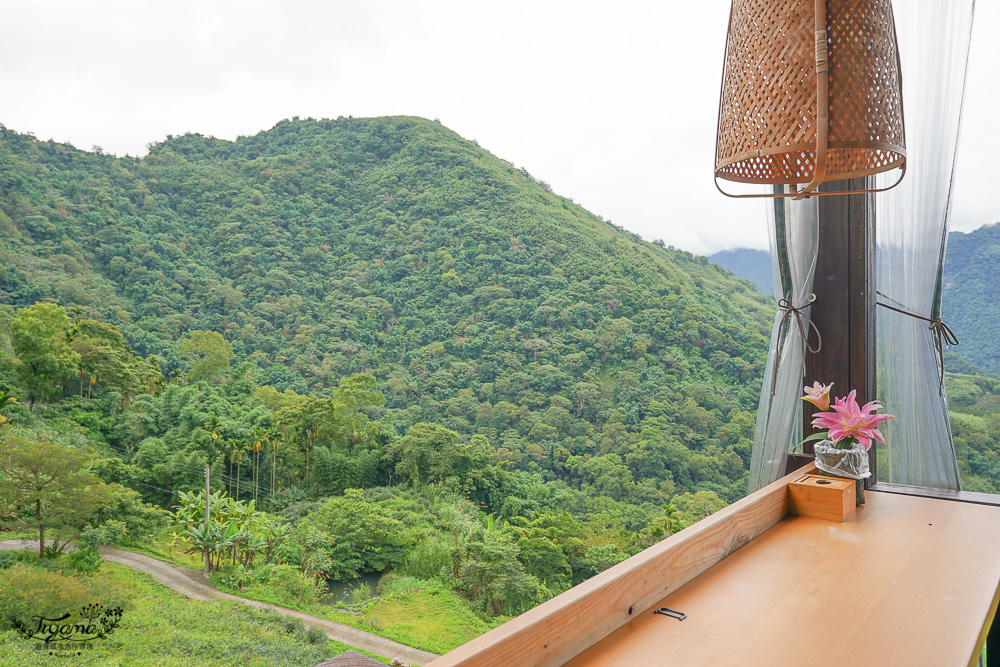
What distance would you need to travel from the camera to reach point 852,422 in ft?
4.10

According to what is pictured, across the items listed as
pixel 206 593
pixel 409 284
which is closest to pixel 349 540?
pixel 206 593

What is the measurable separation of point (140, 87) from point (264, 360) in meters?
9.40

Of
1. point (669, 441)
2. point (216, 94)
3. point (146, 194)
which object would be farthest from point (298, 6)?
point (669, 441)

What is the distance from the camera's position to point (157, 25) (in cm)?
1688

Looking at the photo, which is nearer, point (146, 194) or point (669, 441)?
point (669, 441)

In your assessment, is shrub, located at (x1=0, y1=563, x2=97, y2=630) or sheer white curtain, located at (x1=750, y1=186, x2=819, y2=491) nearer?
sheer white curtain, located at (x1=750, y1=186, x2=819, y2=491)

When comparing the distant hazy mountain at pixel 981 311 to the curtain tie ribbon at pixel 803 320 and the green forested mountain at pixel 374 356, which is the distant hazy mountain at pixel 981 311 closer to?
the curtain tie ribbon at pixel 803 320

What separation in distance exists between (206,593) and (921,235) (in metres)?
9.49

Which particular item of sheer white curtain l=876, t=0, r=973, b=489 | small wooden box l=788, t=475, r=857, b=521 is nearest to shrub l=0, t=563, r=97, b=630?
small wooden box l=788, t=475, r=857, b=521

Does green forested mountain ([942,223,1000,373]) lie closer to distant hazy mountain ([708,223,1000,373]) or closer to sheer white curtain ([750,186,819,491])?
distant hazy mountain ([708,223,1000,373])

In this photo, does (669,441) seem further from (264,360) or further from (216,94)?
(216,94)
